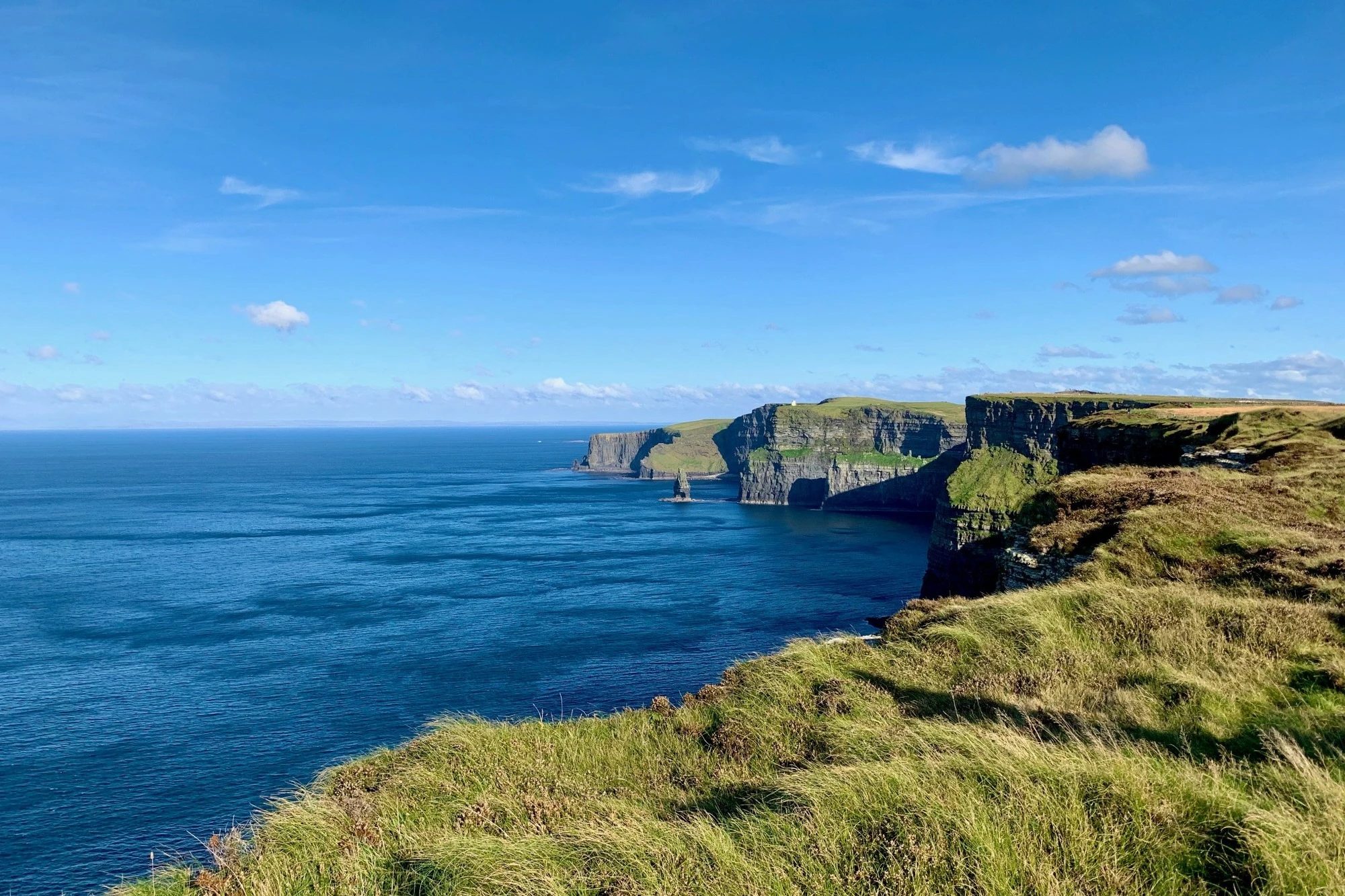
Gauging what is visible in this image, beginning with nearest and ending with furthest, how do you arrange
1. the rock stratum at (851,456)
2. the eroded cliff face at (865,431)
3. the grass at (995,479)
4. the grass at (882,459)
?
the grass at (995,479)
the rock stratum at (851,456)
the grass at (882,459)
the eroded cliff face at (865,431)

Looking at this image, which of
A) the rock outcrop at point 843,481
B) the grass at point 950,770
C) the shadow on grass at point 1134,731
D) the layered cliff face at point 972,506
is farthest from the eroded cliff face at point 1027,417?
the shadow on grass at point 1134,731

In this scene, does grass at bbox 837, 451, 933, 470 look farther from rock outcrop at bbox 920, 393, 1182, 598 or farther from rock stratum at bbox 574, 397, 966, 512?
rock outcrop at bbox 920, 393, 1182, 598

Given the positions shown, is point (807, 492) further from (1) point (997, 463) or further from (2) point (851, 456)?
(1) point (997, 463)

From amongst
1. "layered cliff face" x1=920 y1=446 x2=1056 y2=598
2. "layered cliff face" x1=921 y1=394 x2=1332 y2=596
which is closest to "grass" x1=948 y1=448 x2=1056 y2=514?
"layered cliff face" x1=920 y1=446 x2=1056 y2=598

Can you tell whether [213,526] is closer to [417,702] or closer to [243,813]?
[417,702]

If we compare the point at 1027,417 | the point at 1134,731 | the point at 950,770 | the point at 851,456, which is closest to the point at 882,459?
the point at 851,456

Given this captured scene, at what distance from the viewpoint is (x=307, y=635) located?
6581 centimetres

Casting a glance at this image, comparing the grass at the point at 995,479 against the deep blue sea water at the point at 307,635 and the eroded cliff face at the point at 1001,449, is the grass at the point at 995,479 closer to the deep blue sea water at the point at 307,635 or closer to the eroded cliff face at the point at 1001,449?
the eroded cliff face at the point at 1001,449

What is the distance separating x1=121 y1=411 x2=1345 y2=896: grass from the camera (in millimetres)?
6469

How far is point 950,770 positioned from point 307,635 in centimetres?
6983

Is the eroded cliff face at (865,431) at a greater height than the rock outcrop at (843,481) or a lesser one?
greater

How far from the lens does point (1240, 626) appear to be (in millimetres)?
12875

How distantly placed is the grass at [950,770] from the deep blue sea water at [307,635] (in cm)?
2840

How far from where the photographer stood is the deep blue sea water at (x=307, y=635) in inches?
1548
